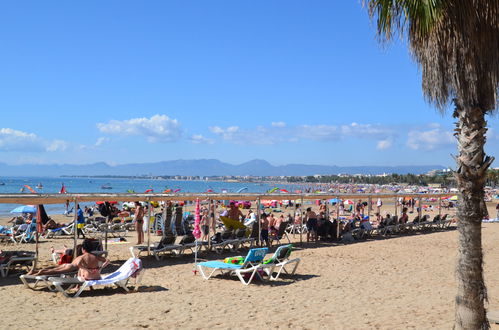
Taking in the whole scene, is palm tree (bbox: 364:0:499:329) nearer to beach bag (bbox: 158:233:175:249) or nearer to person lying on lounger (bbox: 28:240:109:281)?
person lying on lounger (bbox: 28:240:109:281)

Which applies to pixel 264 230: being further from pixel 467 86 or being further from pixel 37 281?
pixel 467 86

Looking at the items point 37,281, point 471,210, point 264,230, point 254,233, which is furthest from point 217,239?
point 471,210

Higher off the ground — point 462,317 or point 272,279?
point 462,317

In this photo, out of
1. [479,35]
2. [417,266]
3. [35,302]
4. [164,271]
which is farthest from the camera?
[417,266]

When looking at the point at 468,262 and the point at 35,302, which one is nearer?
the point at 468,262

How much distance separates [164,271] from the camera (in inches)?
401

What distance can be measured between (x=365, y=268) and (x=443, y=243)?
264 inches

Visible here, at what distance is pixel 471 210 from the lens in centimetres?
473

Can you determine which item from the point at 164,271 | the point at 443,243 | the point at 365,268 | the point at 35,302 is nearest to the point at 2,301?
the point at 35,302

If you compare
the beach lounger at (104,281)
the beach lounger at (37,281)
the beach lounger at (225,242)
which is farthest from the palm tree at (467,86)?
the beach lounger at (225,242)

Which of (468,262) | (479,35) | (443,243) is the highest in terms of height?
(479,35)

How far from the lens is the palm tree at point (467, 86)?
466 centimetres

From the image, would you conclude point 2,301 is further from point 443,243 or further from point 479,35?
point 443,243

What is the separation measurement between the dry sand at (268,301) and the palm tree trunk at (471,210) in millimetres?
1326
